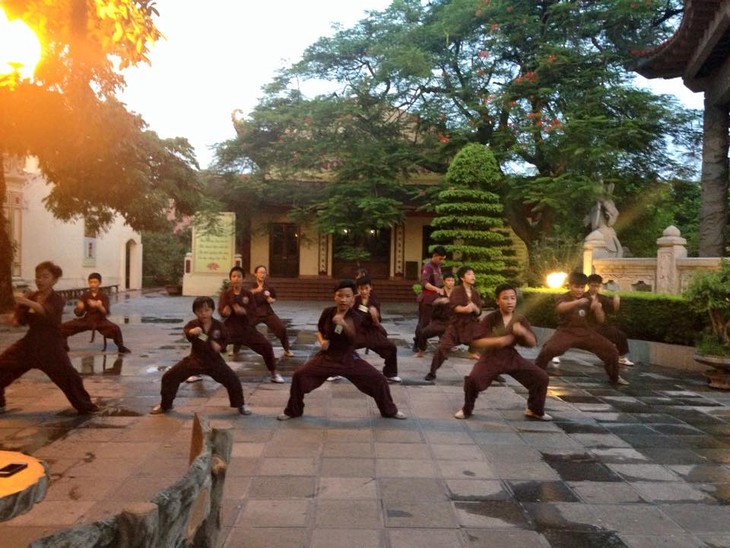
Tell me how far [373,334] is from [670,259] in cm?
635

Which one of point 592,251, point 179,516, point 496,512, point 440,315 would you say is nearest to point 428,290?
point 440,315

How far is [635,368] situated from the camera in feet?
30.7

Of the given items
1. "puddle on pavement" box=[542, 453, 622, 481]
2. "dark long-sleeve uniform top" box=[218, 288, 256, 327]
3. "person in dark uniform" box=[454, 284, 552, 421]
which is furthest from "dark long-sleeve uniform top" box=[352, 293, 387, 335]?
"puddle on pavement" box=[542, 453, 622, 481]

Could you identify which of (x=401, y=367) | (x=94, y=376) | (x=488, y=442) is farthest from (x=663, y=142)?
(x=94, y=376)

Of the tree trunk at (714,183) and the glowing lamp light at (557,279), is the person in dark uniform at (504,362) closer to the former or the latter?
the glowing lamp light at (557,279)

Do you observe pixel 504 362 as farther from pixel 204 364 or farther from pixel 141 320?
pixel 141 320

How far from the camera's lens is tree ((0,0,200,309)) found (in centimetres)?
1161

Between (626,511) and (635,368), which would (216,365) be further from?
(635,368)

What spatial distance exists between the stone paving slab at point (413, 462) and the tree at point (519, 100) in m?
8.56

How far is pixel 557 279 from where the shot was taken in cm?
1330

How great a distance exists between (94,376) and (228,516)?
5.15 m

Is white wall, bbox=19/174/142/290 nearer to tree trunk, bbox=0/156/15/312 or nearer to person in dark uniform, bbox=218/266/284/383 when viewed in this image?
tree trunk, bbox=0/156/15/312

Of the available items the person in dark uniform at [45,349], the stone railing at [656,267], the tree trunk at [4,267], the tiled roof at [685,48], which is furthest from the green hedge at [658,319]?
the tree trunk at [4,267]

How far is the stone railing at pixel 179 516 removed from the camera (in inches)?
55.5
